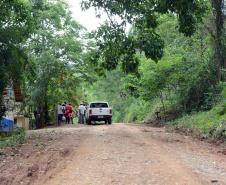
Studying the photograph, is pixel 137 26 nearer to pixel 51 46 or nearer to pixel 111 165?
pixel 111 165

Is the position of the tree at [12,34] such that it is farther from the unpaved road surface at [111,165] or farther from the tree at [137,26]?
the unpaved road surface at [111,165]

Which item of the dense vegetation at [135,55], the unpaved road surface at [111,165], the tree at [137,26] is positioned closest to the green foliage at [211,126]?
the dense vegetation at [135,55]

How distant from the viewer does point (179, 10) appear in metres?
10.3

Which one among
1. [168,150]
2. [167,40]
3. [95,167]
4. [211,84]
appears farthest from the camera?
[167,40]

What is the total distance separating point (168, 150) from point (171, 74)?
35.2 feet

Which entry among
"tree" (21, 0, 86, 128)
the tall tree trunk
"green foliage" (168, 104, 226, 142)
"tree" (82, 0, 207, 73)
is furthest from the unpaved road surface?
"tree" (21, 0, 86, 128)

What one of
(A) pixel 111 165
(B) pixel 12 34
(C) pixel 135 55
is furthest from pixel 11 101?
(A) pixel 111 165

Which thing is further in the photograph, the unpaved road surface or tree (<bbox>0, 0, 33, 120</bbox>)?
tree (<bbox>0, 0, 33, 120</bbox>)

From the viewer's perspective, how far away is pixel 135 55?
2006 cm

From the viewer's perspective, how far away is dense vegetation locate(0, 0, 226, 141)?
37.4 feet

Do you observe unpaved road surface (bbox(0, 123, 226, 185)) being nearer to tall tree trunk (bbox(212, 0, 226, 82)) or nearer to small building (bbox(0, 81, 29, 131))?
small building (bbox(0, 81, 29, 131))

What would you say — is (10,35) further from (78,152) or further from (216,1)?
(216,1)

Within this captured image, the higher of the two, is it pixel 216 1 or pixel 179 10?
pixel 216 1

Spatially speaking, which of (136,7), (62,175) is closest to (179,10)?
(136,7)
